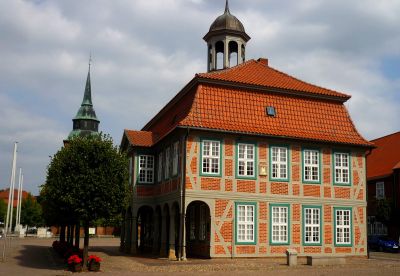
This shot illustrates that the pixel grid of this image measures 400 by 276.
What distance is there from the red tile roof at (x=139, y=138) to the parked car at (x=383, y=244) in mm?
20437

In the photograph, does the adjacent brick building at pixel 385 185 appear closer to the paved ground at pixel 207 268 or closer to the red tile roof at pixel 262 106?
the red tile roof at pixel 262 106

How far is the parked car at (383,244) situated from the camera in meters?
39.7

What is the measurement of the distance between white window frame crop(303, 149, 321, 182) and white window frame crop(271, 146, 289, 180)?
114 centimetres

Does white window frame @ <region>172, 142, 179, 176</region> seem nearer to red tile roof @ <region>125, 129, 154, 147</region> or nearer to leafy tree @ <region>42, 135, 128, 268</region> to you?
red tile roof @ <region>125, 129, 154, 147</region>

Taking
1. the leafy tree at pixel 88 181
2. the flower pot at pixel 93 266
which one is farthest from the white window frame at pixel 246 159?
the flower pot at pixel 93 266

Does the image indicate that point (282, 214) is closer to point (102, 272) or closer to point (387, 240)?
point (102, 272)

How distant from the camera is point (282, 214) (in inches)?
1073

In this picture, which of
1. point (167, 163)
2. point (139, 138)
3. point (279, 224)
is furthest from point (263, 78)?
point (139, 138)

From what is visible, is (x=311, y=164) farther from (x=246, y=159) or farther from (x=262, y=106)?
(x=262, y=106)

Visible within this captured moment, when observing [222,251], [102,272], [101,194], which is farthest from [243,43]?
[102,272]

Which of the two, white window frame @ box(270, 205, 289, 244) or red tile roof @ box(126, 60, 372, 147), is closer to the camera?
white window frame @ box(270, 205, 289, 244)

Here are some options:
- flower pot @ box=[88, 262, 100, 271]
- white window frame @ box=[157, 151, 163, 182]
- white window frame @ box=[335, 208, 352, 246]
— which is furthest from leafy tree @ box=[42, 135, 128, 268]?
white window frame @ box=[335, 208, 352, 246]

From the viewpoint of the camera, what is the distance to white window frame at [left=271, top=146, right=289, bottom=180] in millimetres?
27531

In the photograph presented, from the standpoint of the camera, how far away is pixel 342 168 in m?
29.1
